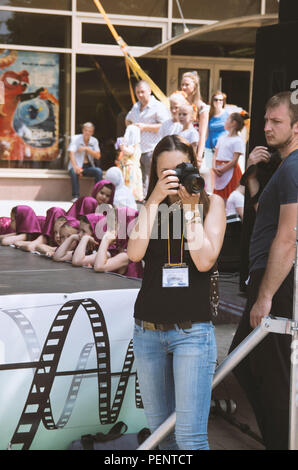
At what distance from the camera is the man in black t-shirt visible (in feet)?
8.38

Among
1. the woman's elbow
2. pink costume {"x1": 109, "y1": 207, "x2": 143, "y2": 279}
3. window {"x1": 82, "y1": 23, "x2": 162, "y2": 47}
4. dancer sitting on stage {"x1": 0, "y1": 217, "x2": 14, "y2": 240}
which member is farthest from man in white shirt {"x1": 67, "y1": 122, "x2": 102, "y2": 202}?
the woman's elbow

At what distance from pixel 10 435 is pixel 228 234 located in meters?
3.91

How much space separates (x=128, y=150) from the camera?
7.56 m

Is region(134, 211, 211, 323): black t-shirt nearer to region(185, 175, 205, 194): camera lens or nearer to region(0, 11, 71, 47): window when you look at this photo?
region(185, 175, 205, 194): camera lens

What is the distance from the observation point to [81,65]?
1122 cm

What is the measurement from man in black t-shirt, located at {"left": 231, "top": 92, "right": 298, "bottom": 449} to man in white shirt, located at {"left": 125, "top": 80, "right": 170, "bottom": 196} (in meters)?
5.29

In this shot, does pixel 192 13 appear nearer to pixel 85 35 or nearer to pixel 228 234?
pixel 85 35

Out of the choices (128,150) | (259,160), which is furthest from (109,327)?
(128,150)

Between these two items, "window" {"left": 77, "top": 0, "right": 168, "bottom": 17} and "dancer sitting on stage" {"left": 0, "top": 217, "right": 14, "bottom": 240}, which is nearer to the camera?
"dancer sitting on stage" {"left": 0, "top": 217, "right": 14, "bottom": 240}

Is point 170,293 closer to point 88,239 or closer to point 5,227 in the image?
point 88,239

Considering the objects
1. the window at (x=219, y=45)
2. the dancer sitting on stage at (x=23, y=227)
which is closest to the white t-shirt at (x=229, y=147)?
the dancer sitting on stage at (x=23, y=227)

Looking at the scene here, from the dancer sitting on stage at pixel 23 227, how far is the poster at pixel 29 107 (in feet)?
13.8

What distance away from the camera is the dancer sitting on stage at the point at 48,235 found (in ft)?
21.7

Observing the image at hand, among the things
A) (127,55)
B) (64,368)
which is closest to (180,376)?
(64,368)
